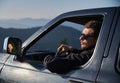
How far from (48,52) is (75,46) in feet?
0.99

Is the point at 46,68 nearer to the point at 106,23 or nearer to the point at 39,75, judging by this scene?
the point at 39,75

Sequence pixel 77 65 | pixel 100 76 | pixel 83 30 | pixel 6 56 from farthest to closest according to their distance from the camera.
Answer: pixel 6 56 < pixel 83 30 < pixel 77 65 < pixel 100 76

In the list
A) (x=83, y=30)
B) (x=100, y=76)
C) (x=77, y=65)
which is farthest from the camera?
(x=83, y=30)

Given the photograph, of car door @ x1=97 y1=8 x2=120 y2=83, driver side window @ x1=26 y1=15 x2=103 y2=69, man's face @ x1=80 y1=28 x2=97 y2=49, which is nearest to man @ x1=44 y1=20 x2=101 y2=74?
man's face @ x1=80 y1=28 x2=97 y2=49

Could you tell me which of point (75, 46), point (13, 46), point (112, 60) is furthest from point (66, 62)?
point (75, 46)

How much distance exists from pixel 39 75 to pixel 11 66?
0.52 metres

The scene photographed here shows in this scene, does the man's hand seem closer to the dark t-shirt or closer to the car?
the car

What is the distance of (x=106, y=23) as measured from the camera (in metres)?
4.50

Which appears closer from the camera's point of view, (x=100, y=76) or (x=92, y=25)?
(x=100, y=76)

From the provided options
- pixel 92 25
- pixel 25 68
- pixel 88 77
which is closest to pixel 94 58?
pixel 88 77

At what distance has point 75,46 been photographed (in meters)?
5.65

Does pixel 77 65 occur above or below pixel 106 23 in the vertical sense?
below

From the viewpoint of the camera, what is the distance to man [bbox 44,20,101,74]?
464 cm

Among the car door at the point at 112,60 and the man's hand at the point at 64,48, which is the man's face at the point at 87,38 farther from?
the car door at the point at 112,60
